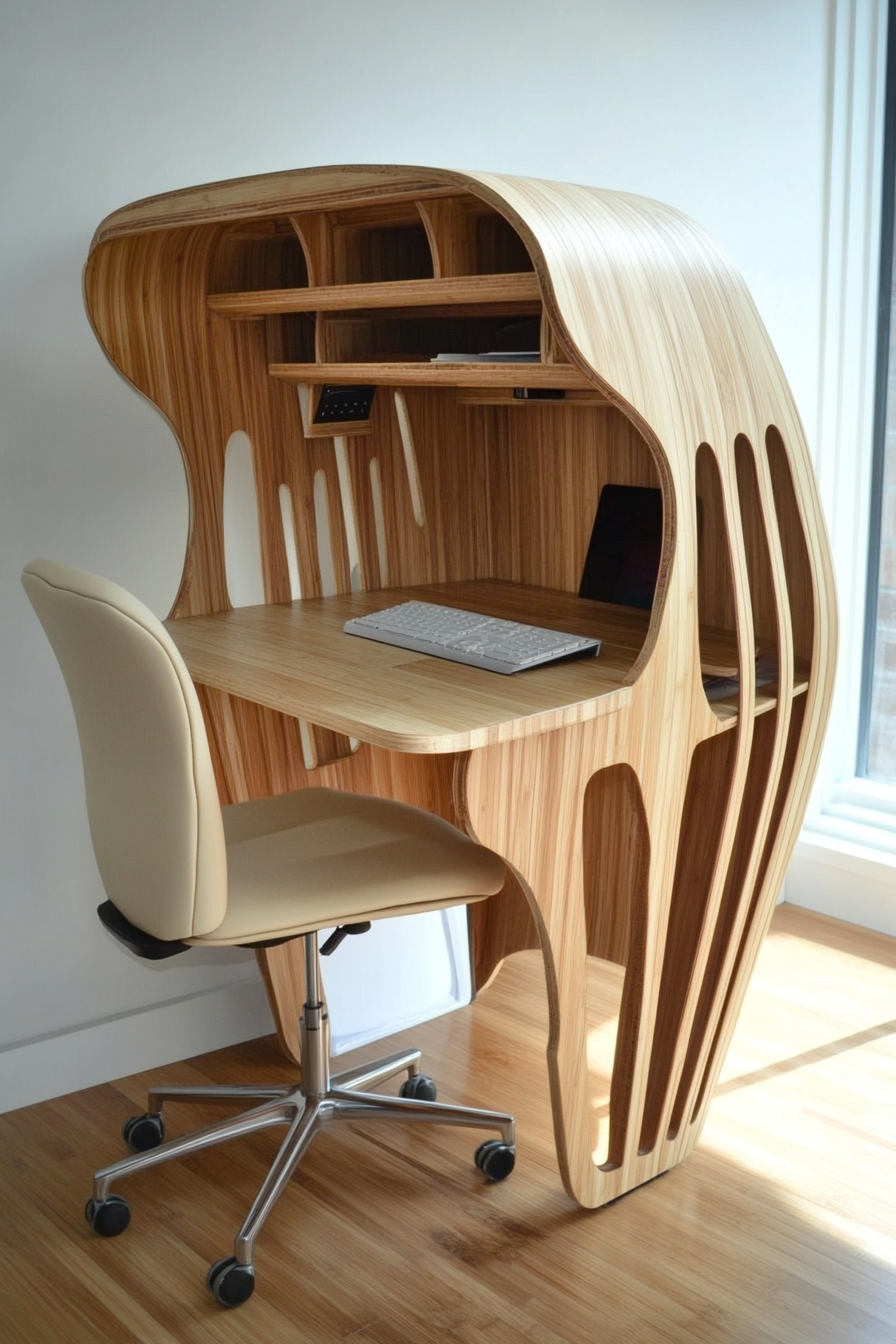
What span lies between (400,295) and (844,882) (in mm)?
1965

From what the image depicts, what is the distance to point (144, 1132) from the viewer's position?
2141 mm

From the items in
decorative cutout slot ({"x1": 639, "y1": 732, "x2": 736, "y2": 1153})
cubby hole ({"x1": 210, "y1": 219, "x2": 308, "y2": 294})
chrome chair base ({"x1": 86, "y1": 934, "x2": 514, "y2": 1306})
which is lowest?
chrome chair base ({"x1": 86, "y1": 934, "x2": 514, "y2": 1306})

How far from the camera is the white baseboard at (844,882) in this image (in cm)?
303

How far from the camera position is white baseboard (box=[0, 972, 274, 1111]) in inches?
90.9

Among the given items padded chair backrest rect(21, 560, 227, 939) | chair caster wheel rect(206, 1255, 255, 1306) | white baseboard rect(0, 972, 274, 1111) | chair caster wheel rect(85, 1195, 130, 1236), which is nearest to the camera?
padded chair backrest rect(21, 560, 227, 939)

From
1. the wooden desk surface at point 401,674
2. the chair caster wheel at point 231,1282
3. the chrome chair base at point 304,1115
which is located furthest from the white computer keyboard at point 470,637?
the chair caster wheel at point 231,1282

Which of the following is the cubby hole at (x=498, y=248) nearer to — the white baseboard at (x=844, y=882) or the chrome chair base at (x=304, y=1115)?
the chrome chair base at (x=304, y=1115)

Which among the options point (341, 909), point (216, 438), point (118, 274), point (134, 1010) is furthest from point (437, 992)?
point (118, 274)

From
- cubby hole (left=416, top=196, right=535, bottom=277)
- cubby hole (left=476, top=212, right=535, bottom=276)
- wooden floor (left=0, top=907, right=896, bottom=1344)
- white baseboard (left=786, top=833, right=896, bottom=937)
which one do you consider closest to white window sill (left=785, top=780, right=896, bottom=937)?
white baseboard (left=786, top=833, right=896, bottom=937)

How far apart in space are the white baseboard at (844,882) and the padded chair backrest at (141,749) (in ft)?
6.11

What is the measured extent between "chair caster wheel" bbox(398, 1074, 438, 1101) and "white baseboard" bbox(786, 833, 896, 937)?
1313 mm

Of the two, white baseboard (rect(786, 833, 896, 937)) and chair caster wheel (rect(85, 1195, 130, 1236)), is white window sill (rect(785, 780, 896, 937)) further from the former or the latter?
chair caster wheel (rect(85, 1195, 130, 1236))

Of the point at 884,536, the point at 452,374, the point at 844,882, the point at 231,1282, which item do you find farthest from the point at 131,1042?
the point at 884,536

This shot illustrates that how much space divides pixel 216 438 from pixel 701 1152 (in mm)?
1486
